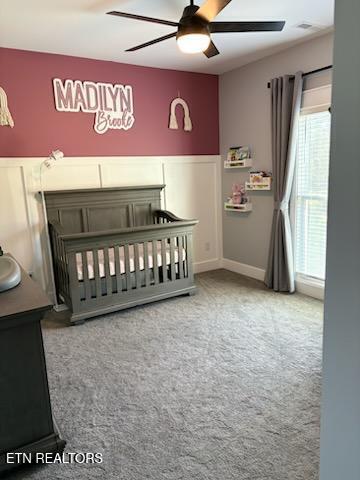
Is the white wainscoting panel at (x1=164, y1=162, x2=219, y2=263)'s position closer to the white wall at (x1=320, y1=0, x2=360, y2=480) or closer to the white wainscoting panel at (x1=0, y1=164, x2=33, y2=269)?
the white wainscoting panel at (x1=0, y1=164, x2=33, y2=269)

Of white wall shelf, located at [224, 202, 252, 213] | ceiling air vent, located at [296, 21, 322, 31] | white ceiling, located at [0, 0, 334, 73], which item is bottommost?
white wall shelf, located at [224, 202, 252, 213]

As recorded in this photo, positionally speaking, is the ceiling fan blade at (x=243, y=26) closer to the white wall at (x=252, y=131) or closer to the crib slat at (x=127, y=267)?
the white wall at (x=252, y=131)

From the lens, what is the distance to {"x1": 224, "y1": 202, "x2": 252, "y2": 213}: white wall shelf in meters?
4.19

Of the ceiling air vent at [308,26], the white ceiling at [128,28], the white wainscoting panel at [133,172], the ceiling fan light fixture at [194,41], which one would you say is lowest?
the white wainscoting panel at [133,172]

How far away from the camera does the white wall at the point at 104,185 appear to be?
3.43 metres

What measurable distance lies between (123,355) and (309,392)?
1.30 meters

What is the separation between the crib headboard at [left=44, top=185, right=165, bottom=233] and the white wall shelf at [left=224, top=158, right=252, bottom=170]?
89 cm

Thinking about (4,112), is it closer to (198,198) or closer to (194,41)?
(194,41)

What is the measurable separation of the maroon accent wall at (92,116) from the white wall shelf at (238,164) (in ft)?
1.08

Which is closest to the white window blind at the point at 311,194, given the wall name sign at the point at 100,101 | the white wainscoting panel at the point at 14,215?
the wall name sign at the point at 100,101

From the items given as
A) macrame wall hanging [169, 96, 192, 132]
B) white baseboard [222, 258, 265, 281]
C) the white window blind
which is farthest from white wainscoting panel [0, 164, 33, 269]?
the white window blind

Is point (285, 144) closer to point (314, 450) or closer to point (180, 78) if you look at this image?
point (180, 78)

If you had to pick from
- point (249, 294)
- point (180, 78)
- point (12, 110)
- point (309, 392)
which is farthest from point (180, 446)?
point (180, 78)

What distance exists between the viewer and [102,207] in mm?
3812
